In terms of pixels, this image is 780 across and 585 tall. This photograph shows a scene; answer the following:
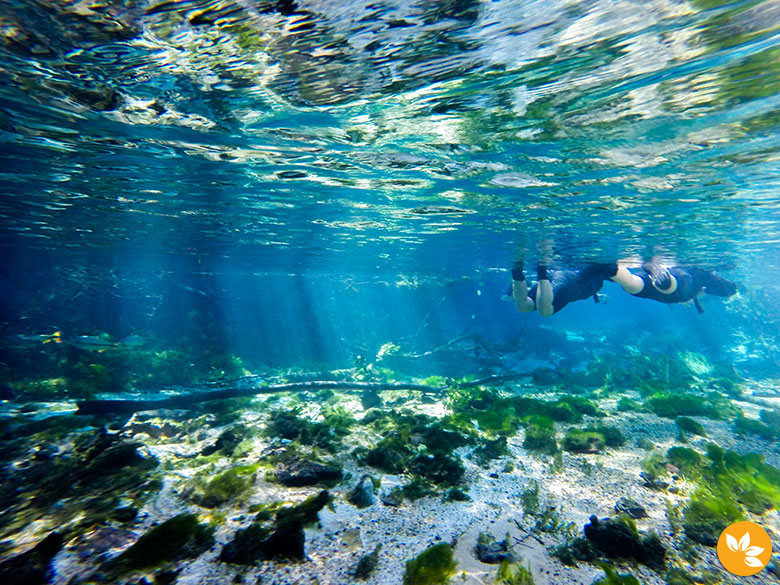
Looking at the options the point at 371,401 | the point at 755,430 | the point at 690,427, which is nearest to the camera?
the point at 690,427

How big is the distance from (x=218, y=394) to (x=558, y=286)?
41.0 feet

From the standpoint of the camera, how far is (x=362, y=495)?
531 centimetres

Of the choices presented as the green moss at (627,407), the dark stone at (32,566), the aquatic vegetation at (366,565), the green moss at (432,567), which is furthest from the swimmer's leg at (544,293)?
the dark stone at (32,566)

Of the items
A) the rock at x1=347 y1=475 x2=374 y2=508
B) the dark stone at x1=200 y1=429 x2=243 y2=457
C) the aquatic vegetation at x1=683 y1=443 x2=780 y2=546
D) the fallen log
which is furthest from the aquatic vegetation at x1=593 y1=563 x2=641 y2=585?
the fallen log

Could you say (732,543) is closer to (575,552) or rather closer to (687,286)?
(575,552)

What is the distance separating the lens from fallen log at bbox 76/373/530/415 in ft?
33.0

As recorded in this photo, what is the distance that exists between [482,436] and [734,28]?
357 inches

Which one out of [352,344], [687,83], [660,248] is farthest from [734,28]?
[352,344]

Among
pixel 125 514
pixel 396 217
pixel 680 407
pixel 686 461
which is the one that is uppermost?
pixel 396 217

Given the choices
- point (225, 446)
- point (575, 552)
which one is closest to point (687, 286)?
point (575, 552)

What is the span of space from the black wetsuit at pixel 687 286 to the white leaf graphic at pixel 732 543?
714 cm

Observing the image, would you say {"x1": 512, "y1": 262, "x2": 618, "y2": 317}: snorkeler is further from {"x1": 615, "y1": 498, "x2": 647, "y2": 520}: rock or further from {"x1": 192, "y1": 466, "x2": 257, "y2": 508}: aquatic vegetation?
{"x1": 192, "y1": 466, "x2": 257, "y2": 508}: aquatic vegetation

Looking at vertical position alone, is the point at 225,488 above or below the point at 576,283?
below

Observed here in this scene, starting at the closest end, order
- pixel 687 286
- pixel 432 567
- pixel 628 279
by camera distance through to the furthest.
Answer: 1. pixel 432 567
2. pixel 628 279
3. pixel 687 286
